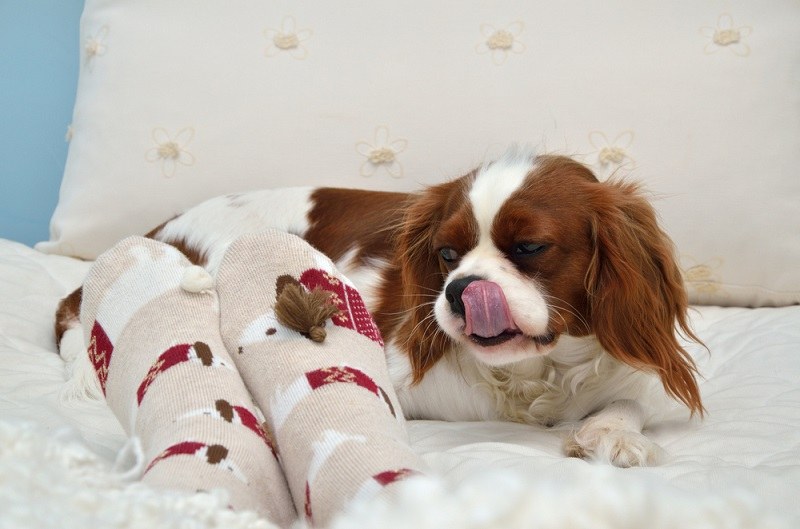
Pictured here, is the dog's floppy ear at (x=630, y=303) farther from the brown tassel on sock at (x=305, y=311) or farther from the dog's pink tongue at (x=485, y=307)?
the brown tassel on sock at (x=305, y=311)

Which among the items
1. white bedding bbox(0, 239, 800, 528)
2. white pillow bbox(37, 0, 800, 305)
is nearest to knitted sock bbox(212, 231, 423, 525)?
white bedding bbox(0, 239, 800, 528)

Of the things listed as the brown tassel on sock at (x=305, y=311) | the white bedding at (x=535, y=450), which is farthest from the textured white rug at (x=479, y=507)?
the brown tassel on sock at (x=305, y=311)

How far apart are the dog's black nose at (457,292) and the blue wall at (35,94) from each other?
175 centimetres

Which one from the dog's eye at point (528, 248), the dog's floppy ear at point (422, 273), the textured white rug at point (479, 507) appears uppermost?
the textured white rug at point (479, 507)

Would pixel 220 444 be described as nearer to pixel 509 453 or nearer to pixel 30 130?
pixel 509 453

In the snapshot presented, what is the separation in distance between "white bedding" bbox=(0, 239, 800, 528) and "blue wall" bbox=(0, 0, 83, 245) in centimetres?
65

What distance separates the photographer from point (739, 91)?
1.70 meters

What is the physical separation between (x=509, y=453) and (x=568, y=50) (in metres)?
1.00

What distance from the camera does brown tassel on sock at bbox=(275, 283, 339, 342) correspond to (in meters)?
1.04

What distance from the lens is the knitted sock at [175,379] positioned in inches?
30.6

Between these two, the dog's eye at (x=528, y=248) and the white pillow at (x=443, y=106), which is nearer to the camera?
the dog's eye at (x=528, y=248)

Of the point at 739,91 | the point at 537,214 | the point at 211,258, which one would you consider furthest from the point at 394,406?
the point at 739,91

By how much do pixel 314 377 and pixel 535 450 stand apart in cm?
32

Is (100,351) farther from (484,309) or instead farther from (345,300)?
(484,309)
